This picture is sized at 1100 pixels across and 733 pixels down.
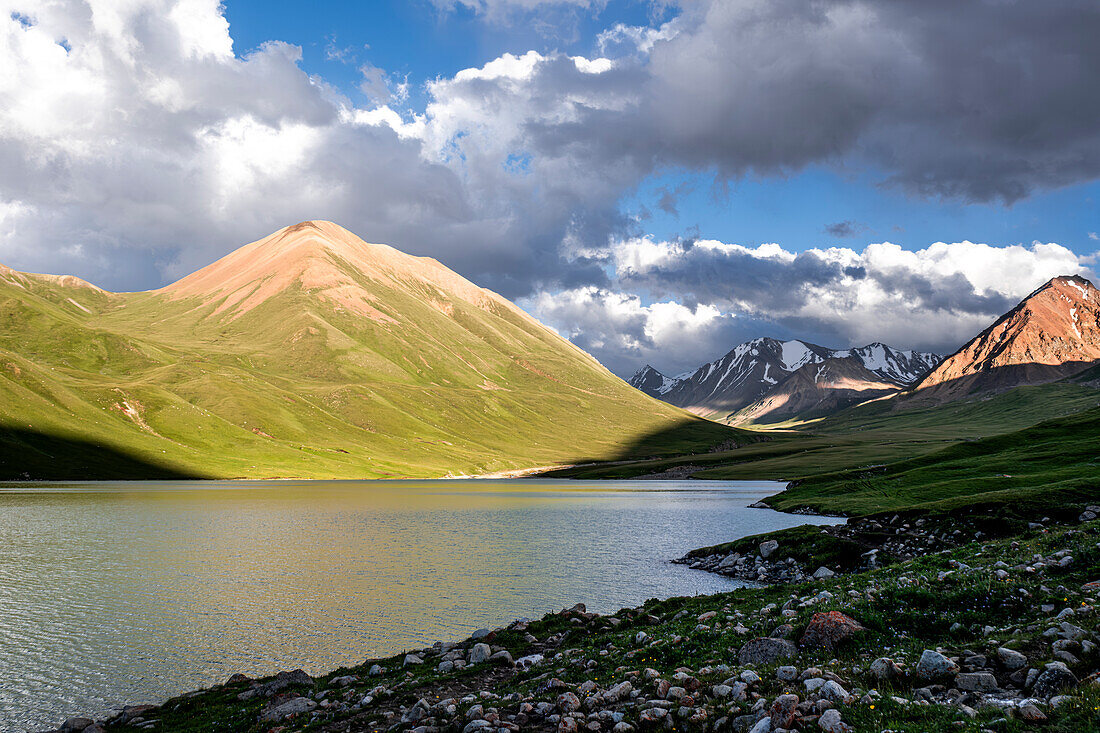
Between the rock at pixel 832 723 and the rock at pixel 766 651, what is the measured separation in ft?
21.0

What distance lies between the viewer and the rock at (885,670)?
1623 cm

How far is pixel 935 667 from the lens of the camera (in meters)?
16.0

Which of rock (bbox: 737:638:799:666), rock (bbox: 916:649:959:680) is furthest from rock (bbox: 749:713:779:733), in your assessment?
rock (bbox: 737:638:799:666)

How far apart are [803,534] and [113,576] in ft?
195

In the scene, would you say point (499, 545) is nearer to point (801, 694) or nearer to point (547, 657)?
point (547, 657)

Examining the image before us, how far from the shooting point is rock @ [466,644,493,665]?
2759 cm

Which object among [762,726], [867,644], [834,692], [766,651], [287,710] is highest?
[834,692]

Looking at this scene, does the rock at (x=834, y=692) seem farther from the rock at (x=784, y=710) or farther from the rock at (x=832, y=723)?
the rock at (x=832, y=723)

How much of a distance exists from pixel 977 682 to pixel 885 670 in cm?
213

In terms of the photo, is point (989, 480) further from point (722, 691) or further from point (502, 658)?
point (722, 691)

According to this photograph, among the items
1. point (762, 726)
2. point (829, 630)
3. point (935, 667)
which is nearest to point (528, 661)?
point (829, 630)

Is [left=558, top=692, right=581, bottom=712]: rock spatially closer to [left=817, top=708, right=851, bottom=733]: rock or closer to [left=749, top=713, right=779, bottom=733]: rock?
[left=749, top=713, right=779, bottom=733]: rock

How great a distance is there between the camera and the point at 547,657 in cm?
2733

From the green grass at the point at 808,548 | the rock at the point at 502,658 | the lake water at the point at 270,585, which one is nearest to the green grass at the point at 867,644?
the rock at the point at 502,658
